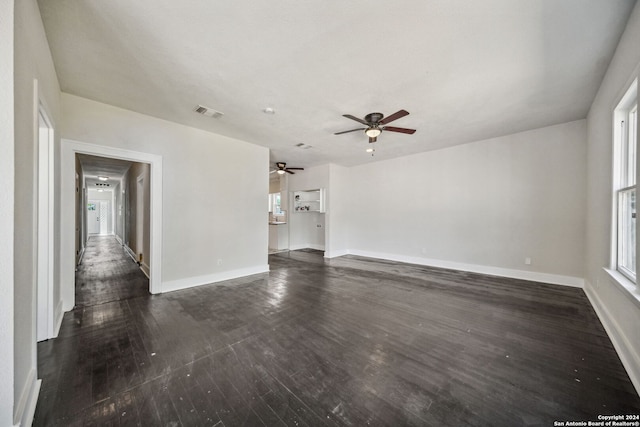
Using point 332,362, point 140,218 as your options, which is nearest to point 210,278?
point 140,218

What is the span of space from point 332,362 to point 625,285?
2.66 meters

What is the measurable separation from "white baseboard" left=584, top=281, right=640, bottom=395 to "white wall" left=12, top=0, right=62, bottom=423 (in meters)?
4.09

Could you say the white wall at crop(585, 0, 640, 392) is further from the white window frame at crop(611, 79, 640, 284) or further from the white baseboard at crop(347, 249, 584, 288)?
the white baseboard at crop(347, 249, 584, 288)

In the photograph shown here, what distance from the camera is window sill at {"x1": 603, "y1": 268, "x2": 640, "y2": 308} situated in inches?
71.5

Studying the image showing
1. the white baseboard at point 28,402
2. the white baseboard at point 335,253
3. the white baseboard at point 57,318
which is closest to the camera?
the white baseboard at point 28,402

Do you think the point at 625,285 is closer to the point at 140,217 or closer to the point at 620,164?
the point at 620,164

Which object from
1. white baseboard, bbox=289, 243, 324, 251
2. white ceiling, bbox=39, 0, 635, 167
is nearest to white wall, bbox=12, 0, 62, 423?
white ceiling, bbox=39, 0, 635, 167

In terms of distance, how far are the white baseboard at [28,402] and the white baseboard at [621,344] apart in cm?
399

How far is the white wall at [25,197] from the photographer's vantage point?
1.34 metres

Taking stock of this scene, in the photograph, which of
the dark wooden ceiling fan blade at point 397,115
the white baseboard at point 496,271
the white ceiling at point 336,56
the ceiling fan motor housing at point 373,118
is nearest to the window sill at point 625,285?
the white baseboard at point 496,271

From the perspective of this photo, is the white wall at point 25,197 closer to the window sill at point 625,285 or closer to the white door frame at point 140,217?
the white door frame at point 140,217

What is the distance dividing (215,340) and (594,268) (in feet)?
16.5

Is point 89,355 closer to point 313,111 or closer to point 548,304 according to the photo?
point 313,111

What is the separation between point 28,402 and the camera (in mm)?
1467
